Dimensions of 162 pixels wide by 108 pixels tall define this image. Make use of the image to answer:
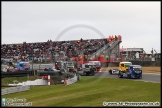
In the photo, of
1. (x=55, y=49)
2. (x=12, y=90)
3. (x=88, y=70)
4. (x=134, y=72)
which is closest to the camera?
(x=12, y=90)

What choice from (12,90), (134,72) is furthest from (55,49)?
(12,90)

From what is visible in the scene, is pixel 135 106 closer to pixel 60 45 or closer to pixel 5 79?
pixel 5 79

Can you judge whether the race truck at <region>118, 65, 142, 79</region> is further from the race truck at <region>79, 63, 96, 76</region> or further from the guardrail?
the guardrail

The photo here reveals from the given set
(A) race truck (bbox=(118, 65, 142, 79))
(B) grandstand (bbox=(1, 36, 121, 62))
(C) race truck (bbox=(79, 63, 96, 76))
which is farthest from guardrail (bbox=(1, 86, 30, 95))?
(B) grandstand (bbox=(1, 36, 121, 62))

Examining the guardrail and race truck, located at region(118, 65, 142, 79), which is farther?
race truck, located at region(118, 65, 142, 79)

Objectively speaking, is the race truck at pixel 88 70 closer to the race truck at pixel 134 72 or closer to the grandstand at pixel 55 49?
the race truck at pixel 134 72

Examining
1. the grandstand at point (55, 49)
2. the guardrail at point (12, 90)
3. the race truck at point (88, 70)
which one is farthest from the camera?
the grandstand at point (55, 49)

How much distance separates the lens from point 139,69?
3500cm

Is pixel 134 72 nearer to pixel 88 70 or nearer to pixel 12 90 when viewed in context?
pixel 88 70

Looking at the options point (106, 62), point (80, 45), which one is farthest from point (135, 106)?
point (80, 45)

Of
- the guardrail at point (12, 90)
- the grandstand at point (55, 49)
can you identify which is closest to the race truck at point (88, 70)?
the grandstand at point (55, 49)

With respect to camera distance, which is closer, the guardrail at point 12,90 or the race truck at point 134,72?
the guardrail at point 12,90

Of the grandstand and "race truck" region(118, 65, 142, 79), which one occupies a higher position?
the grandstand

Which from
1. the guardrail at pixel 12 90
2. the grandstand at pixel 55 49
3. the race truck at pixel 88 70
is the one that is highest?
the grandstand at pixel 55 49
